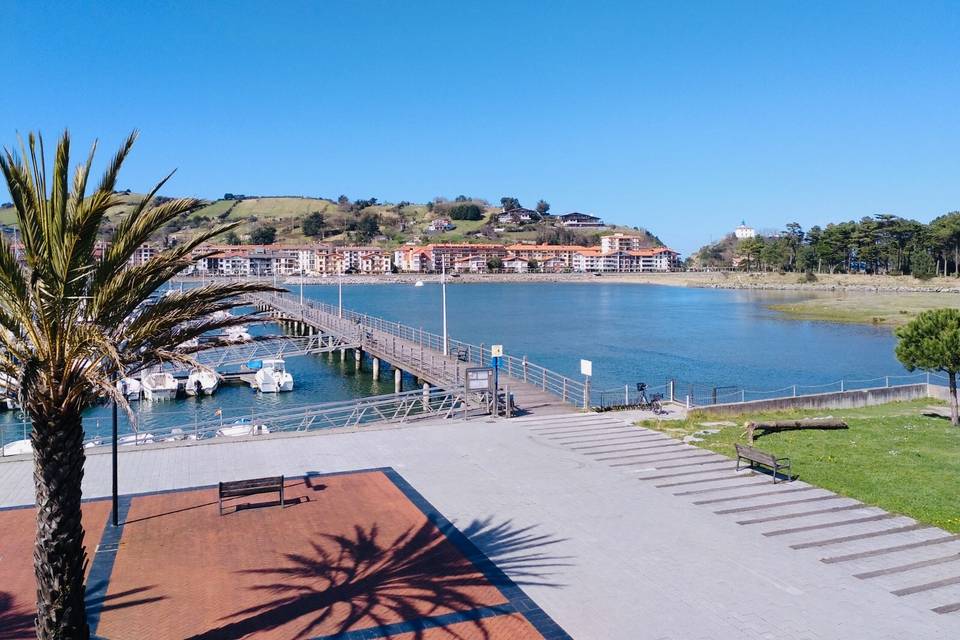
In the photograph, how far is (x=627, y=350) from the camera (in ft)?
181

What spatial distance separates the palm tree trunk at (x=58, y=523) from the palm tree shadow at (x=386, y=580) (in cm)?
175

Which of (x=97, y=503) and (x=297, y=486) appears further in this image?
(x=297, y=486)

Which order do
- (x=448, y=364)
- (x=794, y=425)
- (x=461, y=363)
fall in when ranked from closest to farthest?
1. (x=794, y=425)
2. (x=448, y=364)
3. (x=461, y=363)

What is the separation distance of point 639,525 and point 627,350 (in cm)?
4355

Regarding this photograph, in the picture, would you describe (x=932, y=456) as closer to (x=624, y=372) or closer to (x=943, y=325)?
(x=943, y=325)

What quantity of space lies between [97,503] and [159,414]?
67.9ft

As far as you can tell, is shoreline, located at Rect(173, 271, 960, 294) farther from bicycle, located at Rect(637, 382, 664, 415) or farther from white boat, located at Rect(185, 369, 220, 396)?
bicycle, located at Rect(637, 382, 664, 415)

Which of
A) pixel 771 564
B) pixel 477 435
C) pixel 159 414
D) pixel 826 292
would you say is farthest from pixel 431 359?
pixel 826 292

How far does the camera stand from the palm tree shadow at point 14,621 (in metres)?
8.52

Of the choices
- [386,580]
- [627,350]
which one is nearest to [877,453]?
[386,580]

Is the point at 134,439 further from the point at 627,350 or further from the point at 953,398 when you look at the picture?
the point at 627,350

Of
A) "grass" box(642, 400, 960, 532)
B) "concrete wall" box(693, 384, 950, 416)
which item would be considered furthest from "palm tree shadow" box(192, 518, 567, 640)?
"concrete wall" box(693, 384, 950, 416)

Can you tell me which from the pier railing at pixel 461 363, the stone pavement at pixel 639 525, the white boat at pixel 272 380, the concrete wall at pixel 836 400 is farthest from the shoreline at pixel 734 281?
the concrete wall at pixel 836 400

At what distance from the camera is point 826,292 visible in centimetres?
12662
